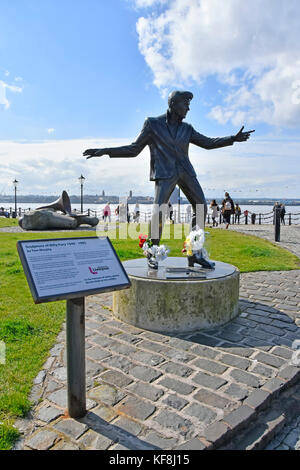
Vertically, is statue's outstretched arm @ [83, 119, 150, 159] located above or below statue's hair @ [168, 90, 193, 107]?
below

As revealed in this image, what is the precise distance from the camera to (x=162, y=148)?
5219mm

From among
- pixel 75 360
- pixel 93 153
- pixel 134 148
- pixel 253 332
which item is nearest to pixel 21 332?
pixel 75 360

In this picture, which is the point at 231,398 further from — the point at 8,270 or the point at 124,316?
the point at 8,270

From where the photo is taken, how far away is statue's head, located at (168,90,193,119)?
499cm

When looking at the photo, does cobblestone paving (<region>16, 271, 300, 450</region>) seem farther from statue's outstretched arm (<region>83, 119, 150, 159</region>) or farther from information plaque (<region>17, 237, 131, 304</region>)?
statue's outstretched arm (<region>83, 119, 150, 159</region>)

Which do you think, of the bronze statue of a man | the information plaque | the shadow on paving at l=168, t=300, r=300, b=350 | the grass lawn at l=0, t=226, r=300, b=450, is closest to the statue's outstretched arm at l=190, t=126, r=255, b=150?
the bronze statue of a man

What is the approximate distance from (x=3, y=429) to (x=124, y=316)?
230 centimetres

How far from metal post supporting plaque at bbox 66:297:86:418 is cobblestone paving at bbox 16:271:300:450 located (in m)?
0.10

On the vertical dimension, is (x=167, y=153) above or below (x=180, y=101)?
below

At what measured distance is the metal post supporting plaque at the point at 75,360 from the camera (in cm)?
265

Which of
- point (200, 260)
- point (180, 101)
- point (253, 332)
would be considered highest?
point (180, 101)

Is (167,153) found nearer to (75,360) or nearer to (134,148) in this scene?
Result: (134,148)

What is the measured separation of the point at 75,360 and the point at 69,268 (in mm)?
712

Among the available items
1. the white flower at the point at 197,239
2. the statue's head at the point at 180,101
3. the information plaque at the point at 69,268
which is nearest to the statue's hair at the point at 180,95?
the statue's head at the point at 180,101
